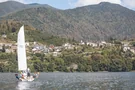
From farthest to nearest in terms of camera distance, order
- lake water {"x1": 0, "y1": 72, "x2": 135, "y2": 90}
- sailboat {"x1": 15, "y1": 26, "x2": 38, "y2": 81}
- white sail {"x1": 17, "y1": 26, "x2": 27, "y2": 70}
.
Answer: white sail {"x1": 17, "y1": 26, "x2": 27, "y2": 70} < sailboat {"x1": 15, "y1": 26, "x2": 38, "y2": 81} < lake water {"x1": 0, "y1": 72, "x2": 135, "y2": 90}

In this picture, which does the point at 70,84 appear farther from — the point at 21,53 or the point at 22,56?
the point at 21,53

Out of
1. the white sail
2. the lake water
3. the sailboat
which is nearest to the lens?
the lake water

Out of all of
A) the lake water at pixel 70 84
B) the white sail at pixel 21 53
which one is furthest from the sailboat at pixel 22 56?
the lake water at pixel 70 84

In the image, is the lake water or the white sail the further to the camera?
the white sail

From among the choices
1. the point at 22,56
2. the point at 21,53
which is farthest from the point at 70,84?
the point at 21,53

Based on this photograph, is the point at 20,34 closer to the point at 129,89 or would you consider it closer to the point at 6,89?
the point at 6,89

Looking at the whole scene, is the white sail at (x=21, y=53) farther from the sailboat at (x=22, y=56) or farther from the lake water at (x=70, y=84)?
the lake water at (x=70, y=84)

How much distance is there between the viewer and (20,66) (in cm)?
9912

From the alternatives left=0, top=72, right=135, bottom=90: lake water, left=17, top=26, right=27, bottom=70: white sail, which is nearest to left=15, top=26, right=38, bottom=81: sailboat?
left=17, top=26, right=27, bottom=70: white sail

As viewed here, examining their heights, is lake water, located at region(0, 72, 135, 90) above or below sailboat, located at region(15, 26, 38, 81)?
below

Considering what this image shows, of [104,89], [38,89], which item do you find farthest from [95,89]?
[38,89]

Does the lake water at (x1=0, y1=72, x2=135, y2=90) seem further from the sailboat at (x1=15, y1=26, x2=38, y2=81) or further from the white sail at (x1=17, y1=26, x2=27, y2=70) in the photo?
the white sail at (x1=17, y1=26, x2=27, y2=70)

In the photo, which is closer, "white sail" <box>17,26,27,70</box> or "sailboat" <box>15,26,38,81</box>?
"sailboat" <box>15,26,38,81</box>

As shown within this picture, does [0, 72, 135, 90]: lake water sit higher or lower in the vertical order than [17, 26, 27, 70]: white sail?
lower
